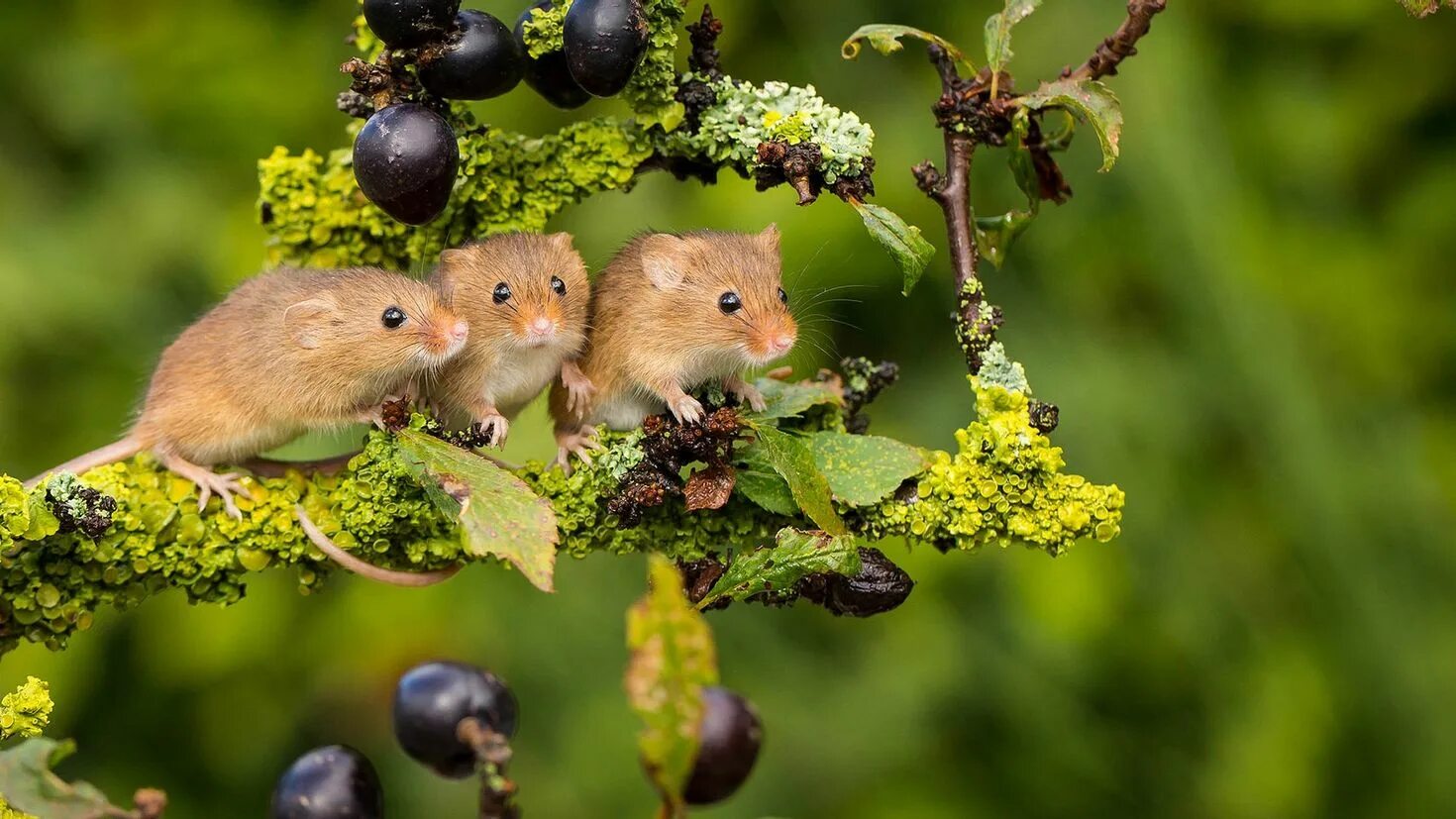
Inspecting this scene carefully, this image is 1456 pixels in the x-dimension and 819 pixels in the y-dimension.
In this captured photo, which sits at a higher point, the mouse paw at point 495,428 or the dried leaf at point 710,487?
the dried leaf at point 710,487

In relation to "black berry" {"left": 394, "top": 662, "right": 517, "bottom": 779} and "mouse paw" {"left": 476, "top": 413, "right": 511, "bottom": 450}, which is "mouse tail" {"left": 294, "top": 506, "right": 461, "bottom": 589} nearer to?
"mouse paw" {"left": 476, "top": 413, "right": 511, "bottom": 450}

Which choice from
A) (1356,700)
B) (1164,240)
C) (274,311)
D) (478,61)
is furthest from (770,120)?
(1356,700)

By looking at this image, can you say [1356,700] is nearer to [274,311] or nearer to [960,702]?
[960,702]

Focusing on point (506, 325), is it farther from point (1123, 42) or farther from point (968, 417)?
point (968, 417)

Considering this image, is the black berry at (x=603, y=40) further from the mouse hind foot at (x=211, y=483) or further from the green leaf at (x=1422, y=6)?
the green leaf at (x=1422, y=6)

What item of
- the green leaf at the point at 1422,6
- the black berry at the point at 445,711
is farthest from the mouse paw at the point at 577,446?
the green leaf at the point at 1422,6
